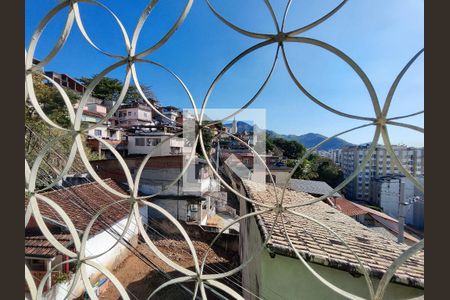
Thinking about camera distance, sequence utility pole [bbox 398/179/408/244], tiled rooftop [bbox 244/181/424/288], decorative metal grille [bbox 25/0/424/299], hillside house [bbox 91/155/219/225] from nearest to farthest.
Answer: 1. decorative metal grille [bbox 25/0/424/299]
2. tiled rooftop [bbox 244/181/424/288]
3. utility pole [bbox 398/179/408/244]
4. hillside house [bbox 91/155/219/225]

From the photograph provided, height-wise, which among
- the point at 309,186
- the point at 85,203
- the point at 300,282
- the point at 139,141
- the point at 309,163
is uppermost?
the point at 139,141

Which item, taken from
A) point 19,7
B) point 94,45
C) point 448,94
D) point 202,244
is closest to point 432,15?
point 448,94

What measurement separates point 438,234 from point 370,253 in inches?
29.7

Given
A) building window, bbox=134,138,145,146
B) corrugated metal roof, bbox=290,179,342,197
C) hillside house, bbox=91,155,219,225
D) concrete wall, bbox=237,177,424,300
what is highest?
building window, bbox=134,138,145,146

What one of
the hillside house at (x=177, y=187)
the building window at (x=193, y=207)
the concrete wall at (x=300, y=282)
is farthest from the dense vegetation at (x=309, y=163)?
the building window at (x=193, y=207)

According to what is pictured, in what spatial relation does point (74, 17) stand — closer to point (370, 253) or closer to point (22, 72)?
point (22, 72)

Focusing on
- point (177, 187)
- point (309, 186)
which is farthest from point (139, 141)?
point (309, 186)

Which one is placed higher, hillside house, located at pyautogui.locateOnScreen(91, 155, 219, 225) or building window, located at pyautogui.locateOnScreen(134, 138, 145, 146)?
building window, located at pyautogui.locateOnScreen(134, 138, 145, 146)

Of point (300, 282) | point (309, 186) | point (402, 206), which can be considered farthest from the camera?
point (309, 186)

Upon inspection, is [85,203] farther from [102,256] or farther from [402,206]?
[402,206]

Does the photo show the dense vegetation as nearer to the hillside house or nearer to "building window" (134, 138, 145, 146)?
the hillside house

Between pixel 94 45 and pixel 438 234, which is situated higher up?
pixel 94 45

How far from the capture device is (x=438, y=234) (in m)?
0.36

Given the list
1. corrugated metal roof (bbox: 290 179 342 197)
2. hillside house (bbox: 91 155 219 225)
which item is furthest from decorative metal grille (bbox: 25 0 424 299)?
hillside house (bbox: 91 155 219 225)
